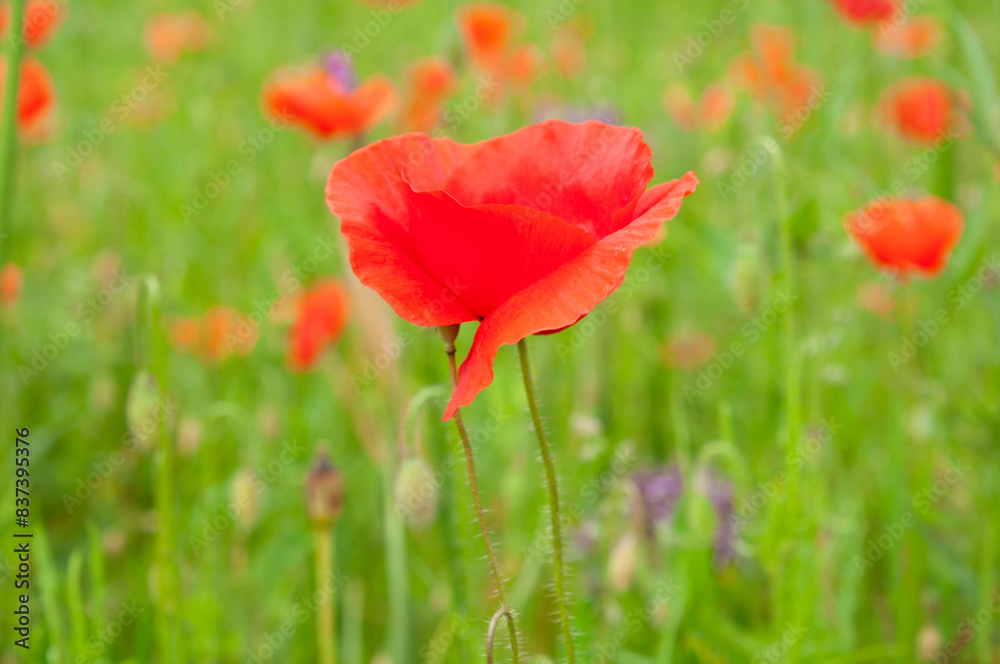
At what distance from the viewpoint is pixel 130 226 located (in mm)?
2797

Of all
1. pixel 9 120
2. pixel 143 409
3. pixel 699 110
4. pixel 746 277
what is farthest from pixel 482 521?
pixel 699 110

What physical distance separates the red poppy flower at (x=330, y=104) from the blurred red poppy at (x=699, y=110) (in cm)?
151

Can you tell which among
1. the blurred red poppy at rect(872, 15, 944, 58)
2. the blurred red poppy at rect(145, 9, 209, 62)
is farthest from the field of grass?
the blurred red poppy at rect(145, 9, 209, 62)

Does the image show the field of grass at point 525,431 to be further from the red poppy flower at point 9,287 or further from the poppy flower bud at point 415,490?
the red poppy flower at point 9,287

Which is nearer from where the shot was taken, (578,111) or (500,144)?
(500,144)

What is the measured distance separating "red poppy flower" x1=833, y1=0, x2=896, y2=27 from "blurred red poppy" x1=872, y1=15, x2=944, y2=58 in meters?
0.58

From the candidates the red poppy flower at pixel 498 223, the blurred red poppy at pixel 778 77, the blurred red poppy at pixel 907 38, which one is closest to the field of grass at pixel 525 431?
the blurred red poppy at pixel 778 77

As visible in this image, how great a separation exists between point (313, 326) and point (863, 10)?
1.71 m

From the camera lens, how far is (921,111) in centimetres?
251

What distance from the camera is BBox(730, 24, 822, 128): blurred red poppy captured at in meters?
2.57

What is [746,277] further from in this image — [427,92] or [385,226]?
[427,92]

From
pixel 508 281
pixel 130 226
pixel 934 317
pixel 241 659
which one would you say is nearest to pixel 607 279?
pixel 508 281

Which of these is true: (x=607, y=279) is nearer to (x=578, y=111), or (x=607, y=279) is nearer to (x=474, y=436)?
(x=474, y=436)

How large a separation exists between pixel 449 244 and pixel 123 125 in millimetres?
3236
